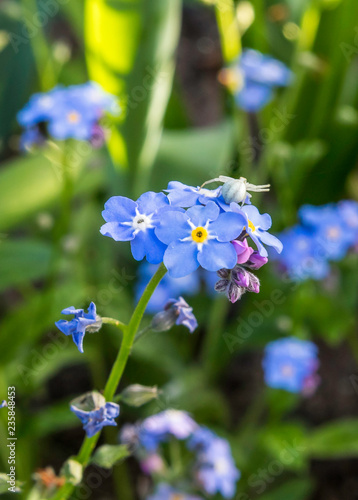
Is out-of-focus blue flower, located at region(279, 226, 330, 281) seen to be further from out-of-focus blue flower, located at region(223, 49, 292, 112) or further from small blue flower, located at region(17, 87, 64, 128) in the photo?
small blue flower, located at region(17, 87, 64, 128)

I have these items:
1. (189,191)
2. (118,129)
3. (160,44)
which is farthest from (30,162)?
(189,191)

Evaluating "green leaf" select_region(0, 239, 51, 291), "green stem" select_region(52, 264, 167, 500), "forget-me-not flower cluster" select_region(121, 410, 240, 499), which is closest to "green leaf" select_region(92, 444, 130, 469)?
"green stem" select_region(52, 264, 167, 500)

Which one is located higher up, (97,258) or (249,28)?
(249,28)

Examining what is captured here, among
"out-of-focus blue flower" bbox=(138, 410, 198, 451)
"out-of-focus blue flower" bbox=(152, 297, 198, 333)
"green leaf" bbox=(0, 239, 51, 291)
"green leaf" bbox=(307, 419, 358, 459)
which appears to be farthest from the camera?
"green leaf" bbox=(307, 419, 358, 459)

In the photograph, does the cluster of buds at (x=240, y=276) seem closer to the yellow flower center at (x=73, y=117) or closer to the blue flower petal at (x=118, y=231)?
the blue flower petal at (x=118, y=231)

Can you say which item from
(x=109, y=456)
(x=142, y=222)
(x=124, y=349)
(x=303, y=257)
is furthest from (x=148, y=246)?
(x=303, y=257)

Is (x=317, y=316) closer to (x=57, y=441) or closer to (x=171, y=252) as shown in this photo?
(x=57, y=441)
